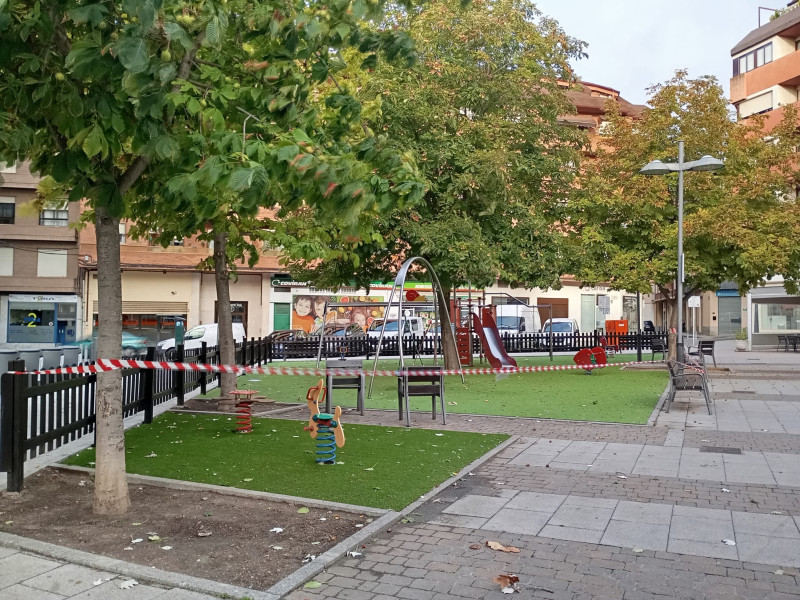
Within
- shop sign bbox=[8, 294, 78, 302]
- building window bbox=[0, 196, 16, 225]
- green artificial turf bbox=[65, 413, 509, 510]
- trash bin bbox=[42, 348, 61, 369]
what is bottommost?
green artificial turf bbox=[65, 413, 509, 510]

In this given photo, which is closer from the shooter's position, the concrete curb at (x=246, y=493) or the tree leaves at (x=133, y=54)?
the tree leaves at (x=133, y=54)

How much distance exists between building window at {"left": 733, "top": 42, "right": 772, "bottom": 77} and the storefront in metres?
42.8

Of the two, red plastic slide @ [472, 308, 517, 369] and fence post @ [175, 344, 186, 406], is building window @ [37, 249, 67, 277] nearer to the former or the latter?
red plastic slide @ [472, 308, 517, 369]

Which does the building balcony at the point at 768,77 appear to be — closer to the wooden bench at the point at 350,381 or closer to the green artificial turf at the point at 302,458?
the wooden bench at the point at 350,381

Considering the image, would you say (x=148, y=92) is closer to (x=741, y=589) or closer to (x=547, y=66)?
(x=741, y=589)

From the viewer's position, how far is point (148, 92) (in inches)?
199

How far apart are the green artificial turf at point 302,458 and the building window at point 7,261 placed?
37948 mm

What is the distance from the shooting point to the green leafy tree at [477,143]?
1708 centimetres

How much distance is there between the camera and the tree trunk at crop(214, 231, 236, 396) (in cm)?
1311

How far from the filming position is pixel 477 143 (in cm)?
1805

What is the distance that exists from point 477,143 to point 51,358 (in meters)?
12.9

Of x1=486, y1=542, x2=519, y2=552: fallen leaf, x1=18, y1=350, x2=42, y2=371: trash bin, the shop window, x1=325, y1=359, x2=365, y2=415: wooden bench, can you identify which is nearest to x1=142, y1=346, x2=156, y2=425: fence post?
x1=325, y1=359, x2=365, y2=415: wooden bench

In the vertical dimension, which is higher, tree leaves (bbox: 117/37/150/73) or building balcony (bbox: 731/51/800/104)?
building balcony (bbox: 731/51/800/104)

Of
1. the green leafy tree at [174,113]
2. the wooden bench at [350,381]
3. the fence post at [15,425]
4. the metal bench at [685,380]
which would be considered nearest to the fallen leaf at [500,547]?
the green leafy tree at [174,113]
